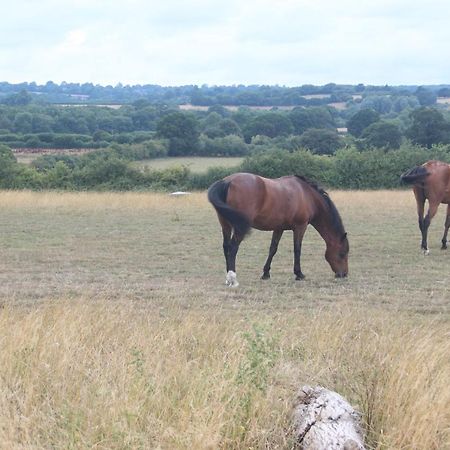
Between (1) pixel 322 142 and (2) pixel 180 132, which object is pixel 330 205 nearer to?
(1) pixel 322 142

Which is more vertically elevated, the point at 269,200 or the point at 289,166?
the point at 269,200

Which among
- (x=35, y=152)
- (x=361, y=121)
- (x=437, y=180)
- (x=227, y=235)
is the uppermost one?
(x=437, y=180)

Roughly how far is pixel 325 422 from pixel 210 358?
1.43 m

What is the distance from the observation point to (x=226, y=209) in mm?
9680

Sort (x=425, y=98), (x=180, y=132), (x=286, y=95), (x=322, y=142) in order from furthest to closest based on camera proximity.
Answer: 1. (x=286, y=95)
2. (x=425, y=98)
3. (x=180, y=132)
4. (x=322, y=142)

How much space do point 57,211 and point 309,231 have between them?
8.35 metres

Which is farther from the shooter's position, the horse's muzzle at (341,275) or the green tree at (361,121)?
the green tree at (361,121)

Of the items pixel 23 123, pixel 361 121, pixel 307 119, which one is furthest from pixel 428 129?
pixel 23 123

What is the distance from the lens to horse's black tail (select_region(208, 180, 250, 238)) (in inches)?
382

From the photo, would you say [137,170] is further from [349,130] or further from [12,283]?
[349,130]

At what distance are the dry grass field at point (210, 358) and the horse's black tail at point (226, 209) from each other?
913 mm

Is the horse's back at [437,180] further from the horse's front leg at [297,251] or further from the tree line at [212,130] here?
the tree line at [212,130]

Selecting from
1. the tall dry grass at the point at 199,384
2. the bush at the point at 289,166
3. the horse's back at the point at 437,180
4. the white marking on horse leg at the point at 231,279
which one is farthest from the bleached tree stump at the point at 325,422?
the bush at the point at 289,166

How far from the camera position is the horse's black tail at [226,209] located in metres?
9.70
